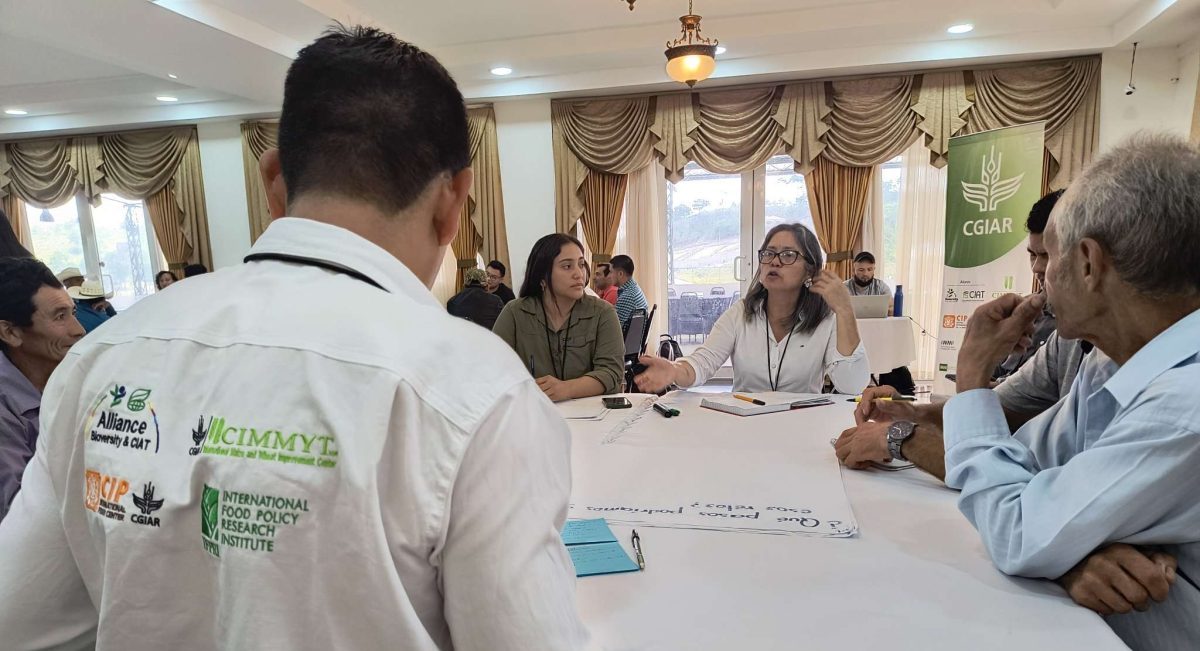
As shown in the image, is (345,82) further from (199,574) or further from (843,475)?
(843,475)

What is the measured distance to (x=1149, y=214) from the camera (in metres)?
0.84

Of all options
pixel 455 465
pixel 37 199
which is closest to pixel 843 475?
pixel 455 465

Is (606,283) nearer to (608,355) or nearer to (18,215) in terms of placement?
(608,355)

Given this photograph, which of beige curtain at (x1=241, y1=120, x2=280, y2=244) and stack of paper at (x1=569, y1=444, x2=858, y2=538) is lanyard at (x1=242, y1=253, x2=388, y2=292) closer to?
stack of paper at (x1=569, y1=444, x2=858, y2=538)

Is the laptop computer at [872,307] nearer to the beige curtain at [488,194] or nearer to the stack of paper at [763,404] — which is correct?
the stack of paper at [763,404]

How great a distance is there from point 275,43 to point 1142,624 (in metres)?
5.37

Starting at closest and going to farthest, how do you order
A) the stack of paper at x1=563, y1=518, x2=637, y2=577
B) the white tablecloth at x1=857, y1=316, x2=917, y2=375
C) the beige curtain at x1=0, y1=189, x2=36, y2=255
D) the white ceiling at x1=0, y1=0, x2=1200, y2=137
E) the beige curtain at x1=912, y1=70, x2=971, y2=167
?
the stack of paper at x1=563, y1=518, x2=637, y2=577 → the white ceiling at x1=0, y1=0, x2=1200, y2=137 → the white tablecloth at x1=857, y1=316, x2=917, y2=375 → the beige curtain at x1=912, y1=70, x2=971, y2=167 → the beige curtain at x1=0, y1=189, x2=36, y2=255

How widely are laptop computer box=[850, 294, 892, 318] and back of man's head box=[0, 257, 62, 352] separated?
418cm

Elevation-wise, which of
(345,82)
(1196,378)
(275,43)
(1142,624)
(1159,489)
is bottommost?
(1142,624)

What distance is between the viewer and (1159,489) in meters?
0.76

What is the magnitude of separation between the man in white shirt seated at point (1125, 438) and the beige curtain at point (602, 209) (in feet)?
16.2

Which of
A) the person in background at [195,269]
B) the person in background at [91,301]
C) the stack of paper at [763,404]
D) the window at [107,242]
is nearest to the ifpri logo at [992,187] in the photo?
the stack of paper at [763,404]

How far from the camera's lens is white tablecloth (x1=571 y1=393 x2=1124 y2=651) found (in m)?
0.75

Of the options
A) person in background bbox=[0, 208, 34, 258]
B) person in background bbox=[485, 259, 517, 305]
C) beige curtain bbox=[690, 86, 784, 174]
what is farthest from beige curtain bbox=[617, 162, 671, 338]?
person in background bbox=[0, 208, 34, 258]
